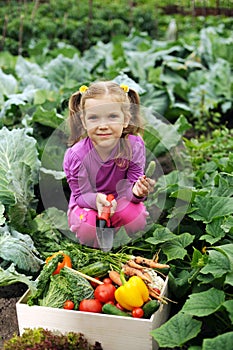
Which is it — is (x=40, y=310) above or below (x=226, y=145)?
above

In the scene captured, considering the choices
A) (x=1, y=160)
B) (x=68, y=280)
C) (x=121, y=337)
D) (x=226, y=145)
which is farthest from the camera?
(x=226, y=145)

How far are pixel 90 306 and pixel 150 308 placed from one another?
0.33 metres

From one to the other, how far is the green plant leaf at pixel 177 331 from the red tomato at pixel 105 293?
45 cm

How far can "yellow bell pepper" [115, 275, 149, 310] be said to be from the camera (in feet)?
10.6

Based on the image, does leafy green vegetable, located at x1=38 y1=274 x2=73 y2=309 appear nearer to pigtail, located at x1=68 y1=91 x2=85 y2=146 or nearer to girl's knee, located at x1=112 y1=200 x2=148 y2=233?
girl's knee, located at x1=112 y1=200 x2=148 y2=233

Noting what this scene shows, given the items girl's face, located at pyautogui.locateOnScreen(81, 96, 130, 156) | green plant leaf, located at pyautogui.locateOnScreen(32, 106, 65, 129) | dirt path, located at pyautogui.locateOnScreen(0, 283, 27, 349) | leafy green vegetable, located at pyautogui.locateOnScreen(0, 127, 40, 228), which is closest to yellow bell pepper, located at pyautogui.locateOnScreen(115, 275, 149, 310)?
dirt path, located at pyautogui.locateOnScreen(0, 283, 27, 349)

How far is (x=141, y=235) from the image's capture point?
3895mm

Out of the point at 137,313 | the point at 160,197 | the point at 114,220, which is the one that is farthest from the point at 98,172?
the point at 137,313

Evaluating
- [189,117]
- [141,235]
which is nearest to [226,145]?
[189,117]

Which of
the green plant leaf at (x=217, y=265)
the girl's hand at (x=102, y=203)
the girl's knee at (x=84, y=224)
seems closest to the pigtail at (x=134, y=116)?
the girl's hand at (x=102, y=203)

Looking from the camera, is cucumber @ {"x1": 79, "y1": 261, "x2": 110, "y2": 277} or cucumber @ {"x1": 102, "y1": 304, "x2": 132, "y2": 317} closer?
cucumber @ {"x1": 102, "y1": 304, "x2": 132, "y2": 317}

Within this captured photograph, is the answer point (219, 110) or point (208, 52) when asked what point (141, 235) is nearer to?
point (219, 110)

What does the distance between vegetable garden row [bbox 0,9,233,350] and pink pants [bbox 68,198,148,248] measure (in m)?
0.07

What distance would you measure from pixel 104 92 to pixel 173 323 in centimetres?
143
